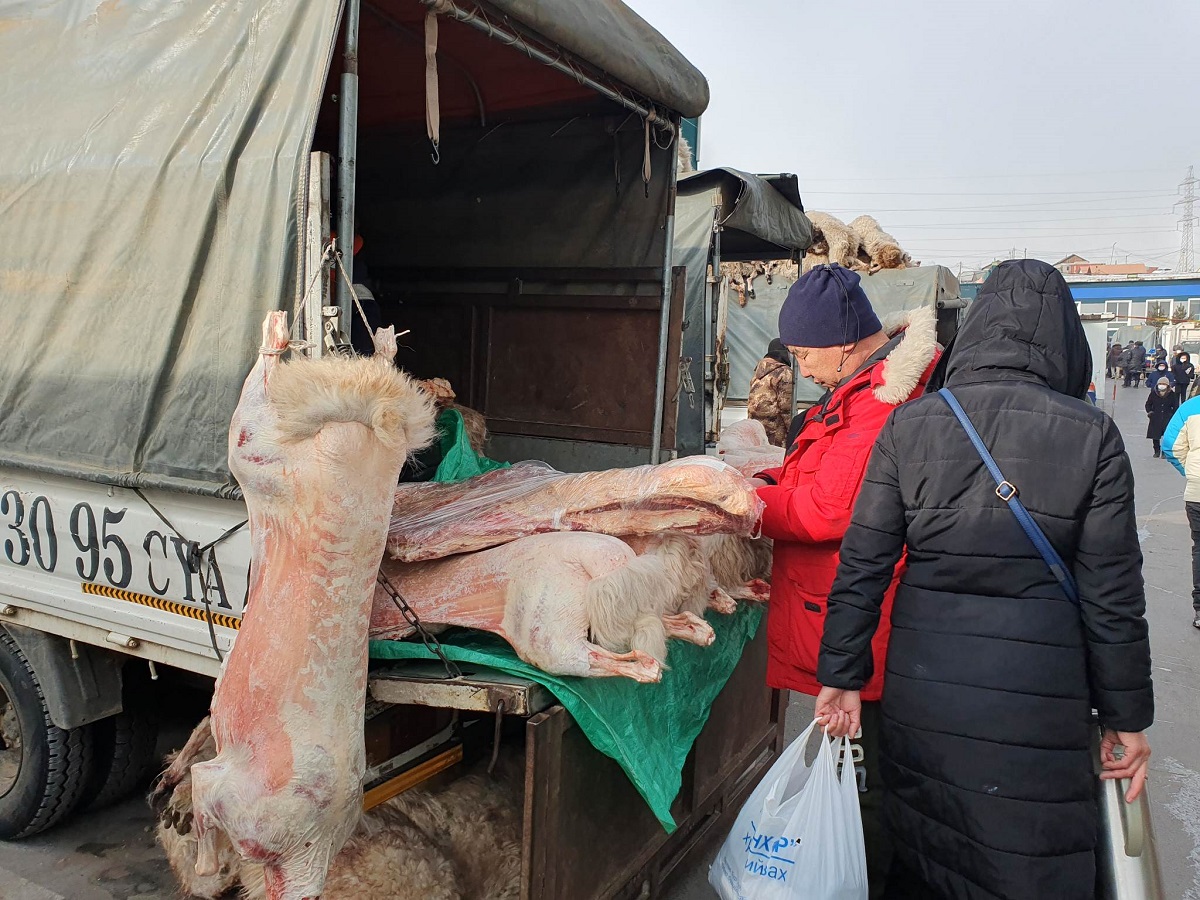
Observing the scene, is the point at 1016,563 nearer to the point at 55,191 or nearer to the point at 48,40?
the point at 55,191

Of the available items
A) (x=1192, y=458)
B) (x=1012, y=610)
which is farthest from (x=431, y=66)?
(x=1192, y=458)

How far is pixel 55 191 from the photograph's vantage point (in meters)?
2.93

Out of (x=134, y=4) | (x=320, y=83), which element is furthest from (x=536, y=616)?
(x=134, y=4)

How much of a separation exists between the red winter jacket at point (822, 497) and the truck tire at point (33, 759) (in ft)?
9.37

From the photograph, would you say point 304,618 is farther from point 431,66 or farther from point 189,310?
point 431,66

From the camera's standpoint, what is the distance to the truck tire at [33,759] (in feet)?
10.9

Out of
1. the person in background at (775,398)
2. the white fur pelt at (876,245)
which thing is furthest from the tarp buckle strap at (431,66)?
the white fur pelt at (876,245)

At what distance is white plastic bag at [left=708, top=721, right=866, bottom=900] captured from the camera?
224cm

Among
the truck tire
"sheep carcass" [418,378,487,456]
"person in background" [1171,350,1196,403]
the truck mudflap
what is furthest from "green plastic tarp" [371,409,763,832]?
"person in background" [1171,350,1196,403]

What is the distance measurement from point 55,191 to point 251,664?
6.41 feet

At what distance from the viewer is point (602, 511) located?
2.67 m

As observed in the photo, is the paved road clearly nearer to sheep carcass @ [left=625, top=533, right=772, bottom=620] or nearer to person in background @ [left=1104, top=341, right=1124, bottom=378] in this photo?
sheep carcass @ [left=625, top=533, right=772, bottom=620]

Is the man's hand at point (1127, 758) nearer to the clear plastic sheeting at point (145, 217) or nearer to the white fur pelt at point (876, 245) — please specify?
the clear plastic sheeting at point (145, 217)

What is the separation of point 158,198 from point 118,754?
2.46m
